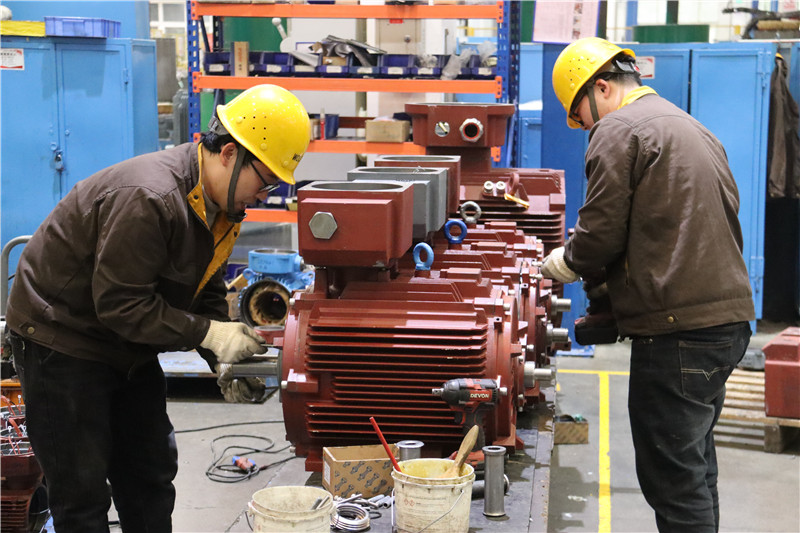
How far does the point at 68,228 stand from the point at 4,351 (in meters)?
2.09

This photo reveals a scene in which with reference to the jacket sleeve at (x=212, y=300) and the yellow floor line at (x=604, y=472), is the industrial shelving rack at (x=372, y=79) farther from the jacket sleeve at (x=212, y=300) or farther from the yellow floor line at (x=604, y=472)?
the jacket sleeve at (x=212, y=300)

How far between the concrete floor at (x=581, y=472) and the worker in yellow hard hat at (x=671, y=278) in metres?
0.40

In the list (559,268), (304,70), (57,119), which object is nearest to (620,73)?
(559,268)

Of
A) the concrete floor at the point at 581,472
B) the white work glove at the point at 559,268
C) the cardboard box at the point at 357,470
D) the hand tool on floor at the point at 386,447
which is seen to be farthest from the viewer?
the concrete floor at the point at 581,472

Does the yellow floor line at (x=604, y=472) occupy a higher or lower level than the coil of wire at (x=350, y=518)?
lower

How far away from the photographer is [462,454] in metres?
2.10

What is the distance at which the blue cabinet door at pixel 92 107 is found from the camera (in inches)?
239

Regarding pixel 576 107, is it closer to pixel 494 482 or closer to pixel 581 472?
pixel 494 482

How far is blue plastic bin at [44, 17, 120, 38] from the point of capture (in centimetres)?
590

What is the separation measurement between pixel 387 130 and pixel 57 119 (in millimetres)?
2336

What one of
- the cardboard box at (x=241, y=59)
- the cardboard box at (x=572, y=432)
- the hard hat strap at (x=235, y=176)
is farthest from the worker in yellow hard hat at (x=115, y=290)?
the cardboard box at (x=241, y=59)

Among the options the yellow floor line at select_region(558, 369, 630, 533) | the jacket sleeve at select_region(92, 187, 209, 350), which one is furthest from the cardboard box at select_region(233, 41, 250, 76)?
the jacket sleeve at select_region(92, 187, 209, 350)

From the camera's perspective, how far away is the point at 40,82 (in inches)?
238

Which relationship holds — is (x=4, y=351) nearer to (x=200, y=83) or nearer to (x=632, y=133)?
(x=200, y=83)
